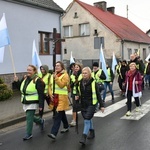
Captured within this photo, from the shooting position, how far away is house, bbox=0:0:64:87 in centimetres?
1416

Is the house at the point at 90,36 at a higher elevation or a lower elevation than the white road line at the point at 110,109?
higher

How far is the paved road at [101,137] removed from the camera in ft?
18.9

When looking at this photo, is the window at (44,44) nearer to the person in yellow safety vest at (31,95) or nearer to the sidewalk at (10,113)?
the sidewalk at (10,113)

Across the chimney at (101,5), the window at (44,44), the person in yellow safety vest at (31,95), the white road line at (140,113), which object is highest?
the chimney at (101,5)

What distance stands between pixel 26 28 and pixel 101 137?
1018 centimetres

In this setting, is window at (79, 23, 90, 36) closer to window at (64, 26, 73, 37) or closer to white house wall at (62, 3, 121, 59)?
white house wall at (62, 3, 121, 59)

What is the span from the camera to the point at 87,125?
5.99 meters

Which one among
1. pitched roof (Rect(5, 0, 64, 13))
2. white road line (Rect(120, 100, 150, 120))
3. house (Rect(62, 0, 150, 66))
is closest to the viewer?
white road line (Rect(120, 100, 150, 120))

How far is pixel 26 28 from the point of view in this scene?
605 inches

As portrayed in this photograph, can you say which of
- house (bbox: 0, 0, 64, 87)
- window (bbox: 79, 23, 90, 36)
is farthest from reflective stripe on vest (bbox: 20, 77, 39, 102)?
window (bbox: 79, 23, 90, 36)

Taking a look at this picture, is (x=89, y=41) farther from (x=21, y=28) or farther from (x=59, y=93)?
(x=59, y=93)

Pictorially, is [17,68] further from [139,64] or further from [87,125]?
[87,125]

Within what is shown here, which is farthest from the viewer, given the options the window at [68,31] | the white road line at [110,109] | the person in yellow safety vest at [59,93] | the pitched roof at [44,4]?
the window at [68,31]

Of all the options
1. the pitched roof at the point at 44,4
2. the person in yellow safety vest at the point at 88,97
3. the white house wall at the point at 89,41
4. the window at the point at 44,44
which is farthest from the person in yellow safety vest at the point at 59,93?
the white house wall at the point at 89,41
